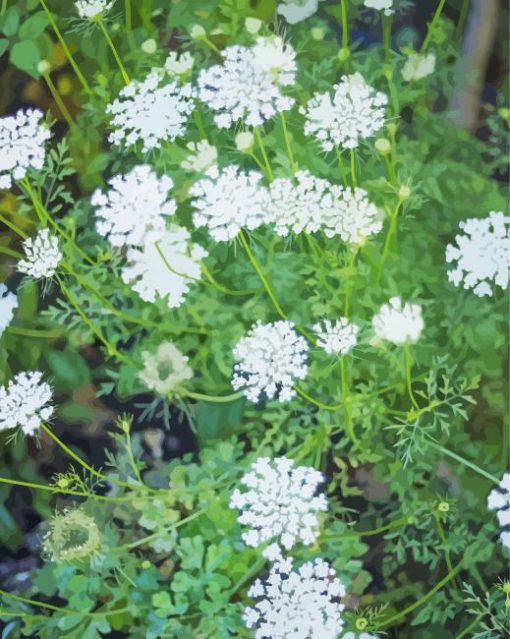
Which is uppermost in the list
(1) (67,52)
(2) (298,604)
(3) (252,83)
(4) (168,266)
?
(1) (67,52)

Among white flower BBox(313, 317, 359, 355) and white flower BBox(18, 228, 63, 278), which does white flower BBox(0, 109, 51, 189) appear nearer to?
white flower BBox(18, 228, 63, 278)

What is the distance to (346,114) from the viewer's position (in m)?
0.97

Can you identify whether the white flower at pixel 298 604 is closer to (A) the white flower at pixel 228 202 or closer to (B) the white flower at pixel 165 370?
(B) the white flower at pixel 165 370

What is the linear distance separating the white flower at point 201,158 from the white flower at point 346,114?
0.13m

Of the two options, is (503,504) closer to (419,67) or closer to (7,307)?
(419,67)

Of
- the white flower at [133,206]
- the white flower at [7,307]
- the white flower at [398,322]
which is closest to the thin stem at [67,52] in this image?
the white flower at [133,206]

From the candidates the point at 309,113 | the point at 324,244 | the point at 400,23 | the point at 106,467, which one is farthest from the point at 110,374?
the point at 400,23

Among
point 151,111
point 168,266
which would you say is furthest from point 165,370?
point 151,111

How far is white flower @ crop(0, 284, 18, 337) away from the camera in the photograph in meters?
1.00

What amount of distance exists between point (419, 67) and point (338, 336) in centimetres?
38

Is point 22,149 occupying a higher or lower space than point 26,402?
higher

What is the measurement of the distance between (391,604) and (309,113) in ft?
2.09

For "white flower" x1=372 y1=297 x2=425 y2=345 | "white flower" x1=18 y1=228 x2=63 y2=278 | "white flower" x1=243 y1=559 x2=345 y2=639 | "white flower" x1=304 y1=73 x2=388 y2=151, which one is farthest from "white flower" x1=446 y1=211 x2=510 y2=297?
"white flower" x1=18 y1=228 x2=63 y2=278

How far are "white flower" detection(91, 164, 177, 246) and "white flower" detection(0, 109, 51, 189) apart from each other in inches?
4.4
